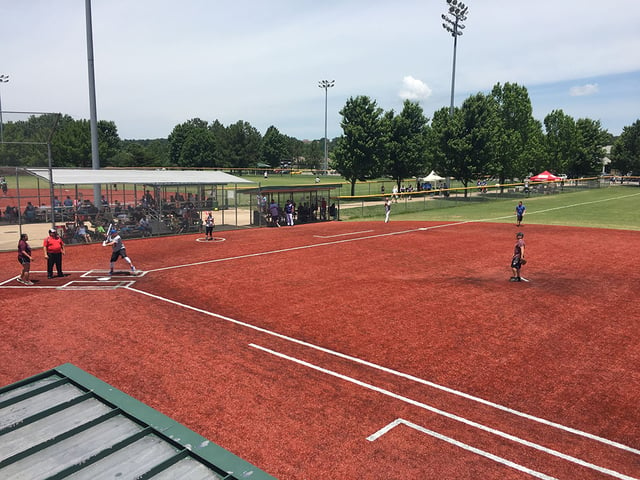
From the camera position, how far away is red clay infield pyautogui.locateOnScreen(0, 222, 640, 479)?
709 centimetres

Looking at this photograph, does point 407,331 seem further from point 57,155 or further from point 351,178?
point 57,155

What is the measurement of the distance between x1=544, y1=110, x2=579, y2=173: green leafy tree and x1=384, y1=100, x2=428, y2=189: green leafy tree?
27.5 meters

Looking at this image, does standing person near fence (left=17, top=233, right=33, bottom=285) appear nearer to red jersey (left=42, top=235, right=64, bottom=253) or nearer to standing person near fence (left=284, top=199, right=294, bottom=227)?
red jersey (left=42, top=235, right=64, bottom=253)

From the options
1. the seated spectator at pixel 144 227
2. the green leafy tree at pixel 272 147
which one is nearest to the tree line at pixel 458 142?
the seated spectator at pixel 144 227

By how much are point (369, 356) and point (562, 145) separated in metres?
79.9

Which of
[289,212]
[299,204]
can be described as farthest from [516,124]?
[289,212]

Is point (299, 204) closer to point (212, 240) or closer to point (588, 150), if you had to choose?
point (212, 240)

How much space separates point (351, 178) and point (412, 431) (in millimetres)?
49111

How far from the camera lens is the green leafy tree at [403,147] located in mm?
56625

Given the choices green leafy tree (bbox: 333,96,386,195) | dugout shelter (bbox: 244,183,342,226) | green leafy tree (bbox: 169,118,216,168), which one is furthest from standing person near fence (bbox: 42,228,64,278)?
green leafy tree (bbox: 169,118,216,168)

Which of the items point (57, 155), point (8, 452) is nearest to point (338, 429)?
point (8, 452)

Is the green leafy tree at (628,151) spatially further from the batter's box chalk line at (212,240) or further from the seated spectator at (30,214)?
the seated spectator at (30,214)

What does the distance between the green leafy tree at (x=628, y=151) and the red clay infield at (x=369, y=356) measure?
81.9 meters

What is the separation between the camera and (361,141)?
173ft
